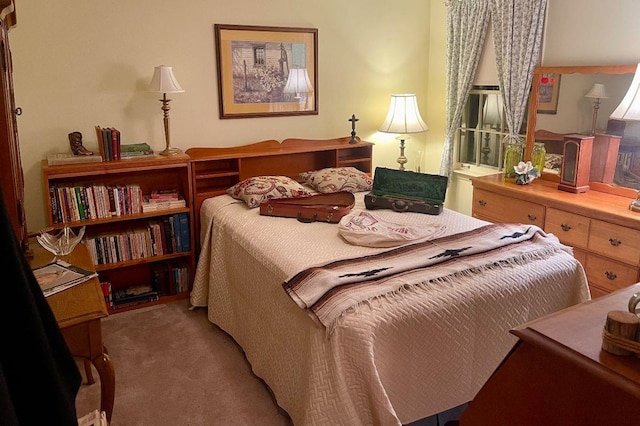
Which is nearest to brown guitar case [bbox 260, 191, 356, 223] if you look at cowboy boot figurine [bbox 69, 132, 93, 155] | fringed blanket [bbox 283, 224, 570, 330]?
fringed blanket [bbox 283, 224, 570, 330]

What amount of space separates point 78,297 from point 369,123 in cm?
301

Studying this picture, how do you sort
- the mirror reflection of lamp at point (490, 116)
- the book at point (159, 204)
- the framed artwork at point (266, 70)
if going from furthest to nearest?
1. the mirror reflection of lamp at point (490, 116)
2. the framed artwork at point (266, 70)
3. the book at point (159, 204)

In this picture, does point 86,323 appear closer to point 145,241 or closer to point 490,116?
point 145,241

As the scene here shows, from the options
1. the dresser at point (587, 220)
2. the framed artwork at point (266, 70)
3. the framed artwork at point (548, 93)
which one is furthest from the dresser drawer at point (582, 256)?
the framed artwork at point (266, 70)

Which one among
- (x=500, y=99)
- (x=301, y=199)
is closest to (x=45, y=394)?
(x=301, y=199)

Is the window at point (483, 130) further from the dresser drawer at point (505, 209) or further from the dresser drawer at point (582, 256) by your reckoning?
the dresser drawer at point (582, 256)

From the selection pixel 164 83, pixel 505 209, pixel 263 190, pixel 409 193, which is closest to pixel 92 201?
pixel 164 83

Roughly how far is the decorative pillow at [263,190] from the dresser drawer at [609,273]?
5.77 ft

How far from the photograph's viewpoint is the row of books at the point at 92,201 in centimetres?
297

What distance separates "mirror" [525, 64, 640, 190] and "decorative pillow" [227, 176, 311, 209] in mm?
1701

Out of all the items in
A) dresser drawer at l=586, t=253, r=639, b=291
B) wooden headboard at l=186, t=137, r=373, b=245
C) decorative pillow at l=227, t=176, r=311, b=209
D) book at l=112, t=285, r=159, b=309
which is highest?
wooden headboard at l=186, t=137, r=373, b=245

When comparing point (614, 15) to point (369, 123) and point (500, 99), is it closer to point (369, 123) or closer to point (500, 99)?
point (500, 99)

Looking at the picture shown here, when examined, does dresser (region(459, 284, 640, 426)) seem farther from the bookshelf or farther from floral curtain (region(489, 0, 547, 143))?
floral curtain (region(489, 0, 547, 143))

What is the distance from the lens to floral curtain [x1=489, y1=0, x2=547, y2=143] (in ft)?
11.5
